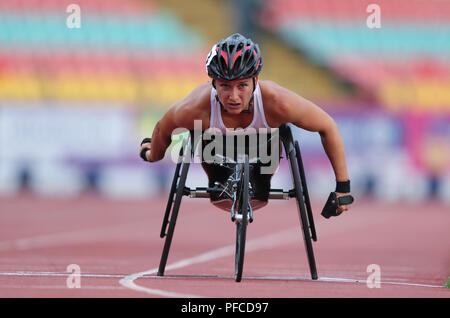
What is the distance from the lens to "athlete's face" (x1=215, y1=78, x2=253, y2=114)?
23.3ft

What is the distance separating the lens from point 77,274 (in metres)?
7.86

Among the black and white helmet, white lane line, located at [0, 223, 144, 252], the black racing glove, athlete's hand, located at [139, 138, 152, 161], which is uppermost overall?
the black and white helmet

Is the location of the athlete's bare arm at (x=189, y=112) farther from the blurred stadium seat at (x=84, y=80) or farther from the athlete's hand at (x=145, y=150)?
the blurred stadium seat at (x=84, y=80)

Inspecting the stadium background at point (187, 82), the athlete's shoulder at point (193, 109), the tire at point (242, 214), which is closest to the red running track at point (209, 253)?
the tire at point (242, 214)

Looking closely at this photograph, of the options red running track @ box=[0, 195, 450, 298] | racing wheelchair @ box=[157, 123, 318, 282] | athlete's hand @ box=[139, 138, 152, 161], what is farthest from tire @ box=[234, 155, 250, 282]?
athlete's hand @ box=[139, 138, 152, 161]

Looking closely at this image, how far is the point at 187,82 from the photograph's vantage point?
3069 centimetres

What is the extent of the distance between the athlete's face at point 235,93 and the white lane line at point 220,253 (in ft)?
5.28

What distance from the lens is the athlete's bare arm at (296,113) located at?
23.9ft

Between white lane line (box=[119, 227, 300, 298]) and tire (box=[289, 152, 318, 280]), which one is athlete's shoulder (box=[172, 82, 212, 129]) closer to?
tire (box=[289, 152, 318, 280])

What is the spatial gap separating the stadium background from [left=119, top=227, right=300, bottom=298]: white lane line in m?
11.8

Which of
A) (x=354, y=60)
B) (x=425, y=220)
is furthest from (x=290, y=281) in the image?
(x=354, y=60)

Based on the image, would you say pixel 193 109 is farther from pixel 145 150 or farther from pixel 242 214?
pixel 145 150

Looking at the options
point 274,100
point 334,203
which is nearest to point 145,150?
point 274,100

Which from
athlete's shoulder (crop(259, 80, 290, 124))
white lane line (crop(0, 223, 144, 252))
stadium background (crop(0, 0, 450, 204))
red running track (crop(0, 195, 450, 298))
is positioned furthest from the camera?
stadium background (crop(0, 0, 450, 204))
